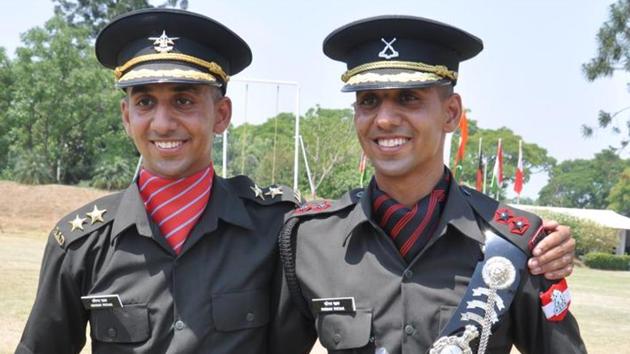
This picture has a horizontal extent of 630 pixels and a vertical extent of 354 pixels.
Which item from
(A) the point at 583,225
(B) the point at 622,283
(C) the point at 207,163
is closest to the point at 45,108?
(B) the point at 622,283

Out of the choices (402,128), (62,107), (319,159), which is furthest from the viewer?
(319,159)

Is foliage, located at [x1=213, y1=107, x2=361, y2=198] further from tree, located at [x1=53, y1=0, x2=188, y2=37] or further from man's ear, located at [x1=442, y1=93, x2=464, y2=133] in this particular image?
man's ear, located at [x1=442, y1=93, x2=464, y2=133]

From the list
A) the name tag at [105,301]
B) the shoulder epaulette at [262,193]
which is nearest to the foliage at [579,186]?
the shoulder epaulette at [262,193]

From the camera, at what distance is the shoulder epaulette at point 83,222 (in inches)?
118

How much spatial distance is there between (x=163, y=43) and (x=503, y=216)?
1.51m

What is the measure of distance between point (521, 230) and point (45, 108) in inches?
1194

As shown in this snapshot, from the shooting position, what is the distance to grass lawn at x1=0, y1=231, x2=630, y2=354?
9273 millimetres

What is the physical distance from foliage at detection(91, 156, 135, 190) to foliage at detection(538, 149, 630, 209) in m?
55.8

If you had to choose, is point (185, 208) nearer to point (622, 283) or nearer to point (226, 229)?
point (226, 229)

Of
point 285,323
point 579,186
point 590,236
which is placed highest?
point 285,323

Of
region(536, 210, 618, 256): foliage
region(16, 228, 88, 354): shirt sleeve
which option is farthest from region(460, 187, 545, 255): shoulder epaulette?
region(536, 210, 618, 256): foliage

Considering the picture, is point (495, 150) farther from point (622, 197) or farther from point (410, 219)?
point (410, 219)

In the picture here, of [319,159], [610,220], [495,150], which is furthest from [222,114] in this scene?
[495,150]

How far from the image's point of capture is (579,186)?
7825cm
